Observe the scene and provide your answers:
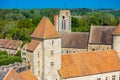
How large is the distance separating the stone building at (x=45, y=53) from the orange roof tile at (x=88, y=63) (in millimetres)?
1952

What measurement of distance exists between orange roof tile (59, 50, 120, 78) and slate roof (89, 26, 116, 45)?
1759 cm

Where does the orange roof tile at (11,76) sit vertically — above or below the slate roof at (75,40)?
below

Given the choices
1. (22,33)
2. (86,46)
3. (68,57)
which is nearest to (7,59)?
(86,46)

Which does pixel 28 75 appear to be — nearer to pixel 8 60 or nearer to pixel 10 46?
pixel 8 60

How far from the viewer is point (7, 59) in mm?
80625

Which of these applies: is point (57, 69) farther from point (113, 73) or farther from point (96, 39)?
point (96, 39)

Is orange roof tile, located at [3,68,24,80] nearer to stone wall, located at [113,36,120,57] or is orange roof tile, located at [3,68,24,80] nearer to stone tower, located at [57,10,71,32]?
stone wall, located at [113,36,120,57]

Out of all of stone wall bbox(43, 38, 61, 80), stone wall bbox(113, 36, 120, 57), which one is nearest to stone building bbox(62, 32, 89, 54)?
stone wall bbox(113, 36, 120, 57)

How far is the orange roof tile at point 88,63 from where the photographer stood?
53.2m

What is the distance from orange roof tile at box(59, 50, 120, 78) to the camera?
5319cm

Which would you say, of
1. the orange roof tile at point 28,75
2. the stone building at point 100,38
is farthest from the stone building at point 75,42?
the orange roof tile at point 28,75

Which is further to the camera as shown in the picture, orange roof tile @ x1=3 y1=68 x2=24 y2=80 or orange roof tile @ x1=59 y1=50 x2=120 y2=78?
orange roof tile @ x1=59 y1=50 x2=120 y2=78

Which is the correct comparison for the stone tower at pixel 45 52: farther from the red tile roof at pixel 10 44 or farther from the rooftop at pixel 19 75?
the red tile roof at pixel 10 44

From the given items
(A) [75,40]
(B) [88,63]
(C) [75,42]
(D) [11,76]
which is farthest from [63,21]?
(D) [11,76]
